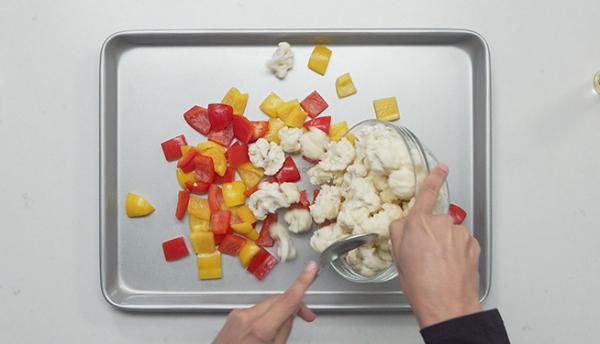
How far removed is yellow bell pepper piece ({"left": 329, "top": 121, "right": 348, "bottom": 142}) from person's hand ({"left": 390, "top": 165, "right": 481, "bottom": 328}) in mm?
308

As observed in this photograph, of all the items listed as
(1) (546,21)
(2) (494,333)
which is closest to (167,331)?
(2) (494,333)

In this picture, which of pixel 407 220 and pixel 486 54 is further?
pixel 486 54

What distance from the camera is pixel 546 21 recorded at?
1.18 m

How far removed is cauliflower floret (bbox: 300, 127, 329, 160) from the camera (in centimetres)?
110

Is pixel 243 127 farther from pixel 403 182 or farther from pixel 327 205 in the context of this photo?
pixel 403 182

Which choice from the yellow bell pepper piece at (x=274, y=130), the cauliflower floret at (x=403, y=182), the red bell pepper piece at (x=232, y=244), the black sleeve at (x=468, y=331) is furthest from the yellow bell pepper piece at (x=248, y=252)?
the black sleeve at (x=468, y=331)

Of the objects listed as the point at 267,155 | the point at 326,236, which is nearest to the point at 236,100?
the point at 267,155

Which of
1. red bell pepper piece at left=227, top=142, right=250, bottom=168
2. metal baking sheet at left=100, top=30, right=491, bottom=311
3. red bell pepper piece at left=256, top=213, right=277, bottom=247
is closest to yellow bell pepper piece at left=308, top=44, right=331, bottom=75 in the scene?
metal baking sheet at left=100, top=30, right=491, bottom=311

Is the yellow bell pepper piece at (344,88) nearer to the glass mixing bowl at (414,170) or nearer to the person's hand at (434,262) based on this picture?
the glass mixing bowl at (414,170)

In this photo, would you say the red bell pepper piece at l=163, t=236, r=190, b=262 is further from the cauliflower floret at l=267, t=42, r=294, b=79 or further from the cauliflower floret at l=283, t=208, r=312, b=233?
the cauliflower floret at l=267, t=42, r=294, b=79

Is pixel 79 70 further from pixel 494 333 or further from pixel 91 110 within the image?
pixel 494 333

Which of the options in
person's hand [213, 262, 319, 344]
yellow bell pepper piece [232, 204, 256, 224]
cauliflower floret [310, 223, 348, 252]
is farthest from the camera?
yellow bell pepper piece [232, 204, 256, 224]

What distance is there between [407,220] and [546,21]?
631 millimetres

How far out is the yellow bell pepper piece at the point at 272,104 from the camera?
1154 mm
